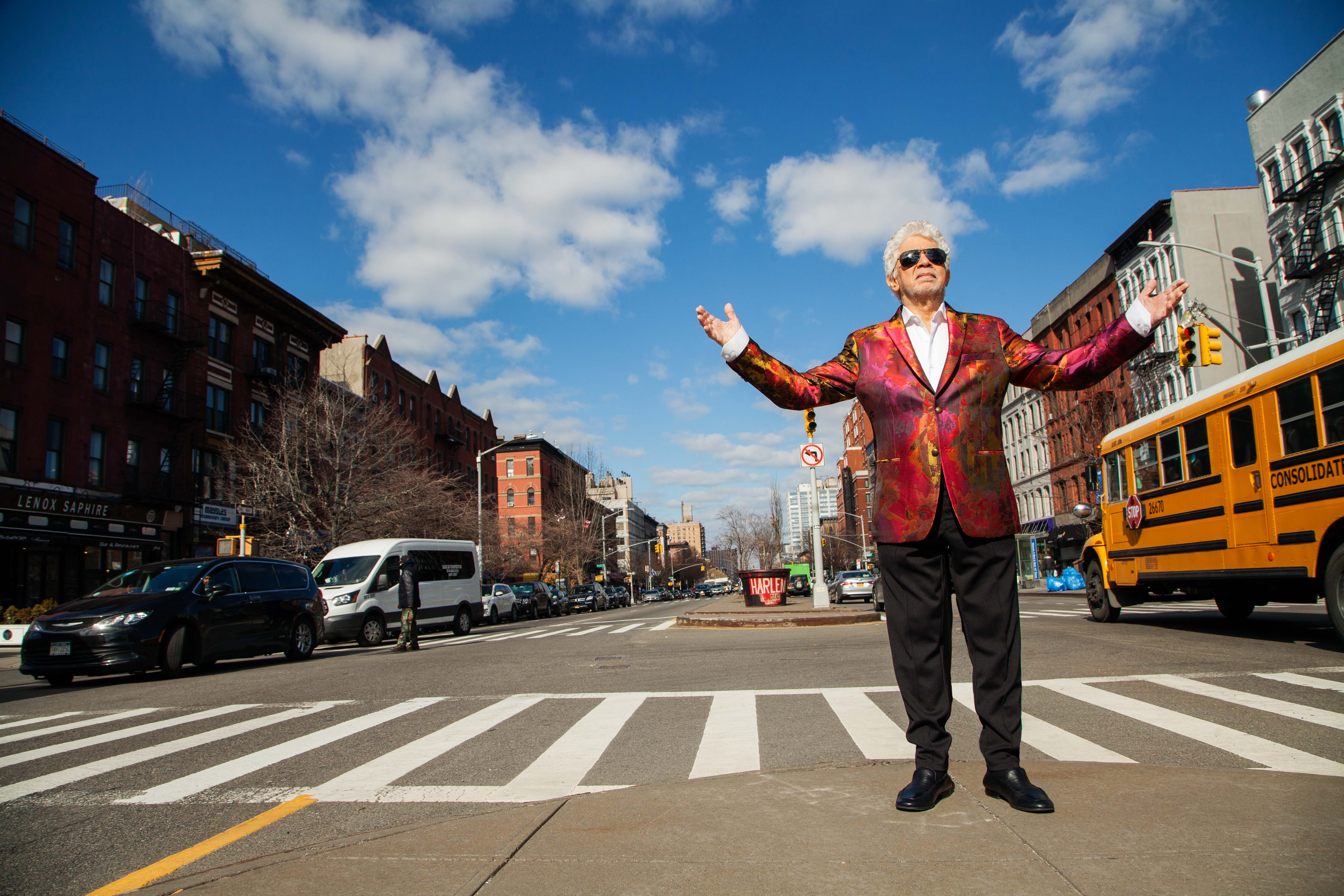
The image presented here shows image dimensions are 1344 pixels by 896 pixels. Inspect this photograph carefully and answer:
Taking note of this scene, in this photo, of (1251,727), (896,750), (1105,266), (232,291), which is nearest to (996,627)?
(896,750)

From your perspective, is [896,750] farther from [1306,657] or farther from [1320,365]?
[1320,365]

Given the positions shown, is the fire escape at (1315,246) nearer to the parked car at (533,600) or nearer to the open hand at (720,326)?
the parked car at (533,600)

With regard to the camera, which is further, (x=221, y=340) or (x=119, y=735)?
(x=221, y=340)

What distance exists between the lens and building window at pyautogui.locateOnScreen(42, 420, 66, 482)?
83.7 ft

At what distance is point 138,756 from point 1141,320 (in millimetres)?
6393

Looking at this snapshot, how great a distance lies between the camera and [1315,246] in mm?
29469

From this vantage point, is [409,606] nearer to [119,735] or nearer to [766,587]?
[119,735]

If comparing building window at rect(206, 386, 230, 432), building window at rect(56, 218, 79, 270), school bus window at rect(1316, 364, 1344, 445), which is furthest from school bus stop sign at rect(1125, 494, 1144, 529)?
building window at rect(206, 386, 230, 432)

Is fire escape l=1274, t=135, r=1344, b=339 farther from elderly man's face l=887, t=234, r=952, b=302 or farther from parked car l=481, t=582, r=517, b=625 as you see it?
elderly man's face l=887, t=234, r=952, b=302

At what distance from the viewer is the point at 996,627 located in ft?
10.4

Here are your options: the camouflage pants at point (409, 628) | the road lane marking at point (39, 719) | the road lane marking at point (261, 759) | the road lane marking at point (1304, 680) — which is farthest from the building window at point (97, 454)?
the road lane marking at point (1304, 680)

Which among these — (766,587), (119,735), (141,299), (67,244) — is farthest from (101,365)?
(119,735)

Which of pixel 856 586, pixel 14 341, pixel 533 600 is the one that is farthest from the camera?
pixel 533 600

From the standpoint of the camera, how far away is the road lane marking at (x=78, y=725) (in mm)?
6828
